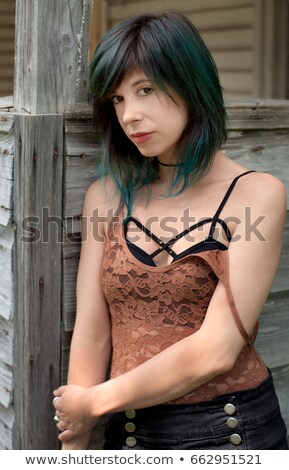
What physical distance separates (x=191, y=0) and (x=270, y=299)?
8.86 ft

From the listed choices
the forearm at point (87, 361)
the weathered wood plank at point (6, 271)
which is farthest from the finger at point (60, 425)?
the weathered wood plank at point (6, 271)

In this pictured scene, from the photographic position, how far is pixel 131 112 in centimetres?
190

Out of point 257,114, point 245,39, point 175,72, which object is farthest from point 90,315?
point 245,39

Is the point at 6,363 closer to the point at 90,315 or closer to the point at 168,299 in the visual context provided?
the point at 90,315

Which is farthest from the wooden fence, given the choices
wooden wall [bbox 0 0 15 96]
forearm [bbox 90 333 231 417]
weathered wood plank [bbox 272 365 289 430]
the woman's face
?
wooden wall [bbox 0 0 15 96]

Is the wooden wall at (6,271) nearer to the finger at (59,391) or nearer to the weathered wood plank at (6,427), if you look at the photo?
the weathered wood plank at (6,427)

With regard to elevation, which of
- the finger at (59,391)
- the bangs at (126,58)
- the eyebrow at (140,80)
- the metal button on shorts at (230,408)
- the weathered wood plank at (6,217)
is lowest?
the finger at (59,391)

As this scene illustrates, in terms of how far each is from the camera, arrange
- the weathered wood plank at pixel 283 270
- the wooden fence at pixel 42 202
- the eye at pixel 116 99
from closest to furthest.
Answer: the eye at pixel 116 99 → the wooden fence at pixel 42 202 → the weathered wood plank at pixel 283 270

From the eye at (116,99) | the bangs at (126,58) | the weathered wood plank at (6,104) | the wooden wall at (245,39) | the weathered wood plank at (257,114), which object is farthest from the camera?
the wooden wall at (245,39)

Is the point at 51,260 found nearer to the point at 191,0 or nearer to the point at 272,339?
the point at 272,339

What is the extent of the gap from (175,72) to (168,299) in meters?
0.58

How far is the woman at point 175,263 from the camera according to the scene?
1.87 metres

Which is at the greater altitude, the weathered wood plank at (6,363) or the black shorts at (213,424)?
the black shorts at (213,424)

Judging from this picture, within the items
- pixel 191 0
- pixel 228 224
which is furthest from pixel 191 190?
pixel 191 0
